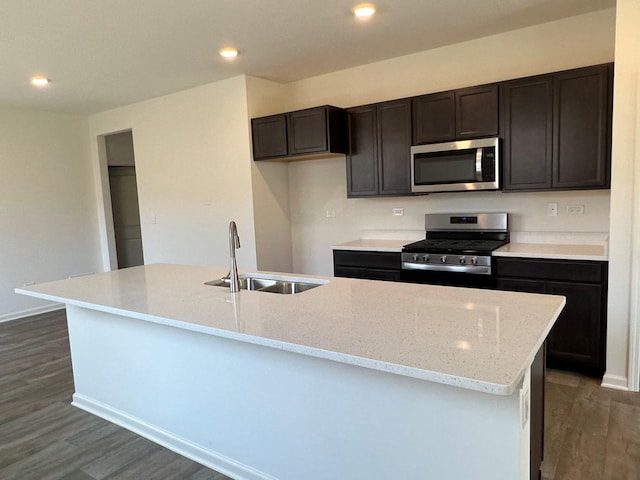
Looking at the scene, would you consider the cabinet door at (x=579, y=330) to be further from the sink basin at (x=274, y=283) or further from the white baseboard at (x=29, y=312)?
the white baseboard at (x=29, y=312)

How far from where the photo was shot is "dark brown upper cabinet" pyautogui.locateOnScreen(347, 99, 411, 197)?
150 inches

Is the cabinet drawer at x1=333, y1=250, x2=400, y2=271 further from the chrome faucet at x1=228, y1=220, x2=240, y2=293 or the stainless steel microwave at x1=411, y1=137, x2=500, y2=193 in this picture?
the chrome faucet at x1=228, y1=220, x2=240, y2=293

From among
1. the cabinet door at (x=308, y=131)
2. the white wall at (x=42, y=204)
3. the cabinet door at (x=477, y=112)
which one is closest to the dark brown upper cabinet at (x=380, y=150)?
the cabinet door at (x=308, y=131)

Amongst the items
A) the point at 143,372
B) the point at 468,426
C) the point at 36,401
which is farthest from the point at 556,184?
the point at 36,401

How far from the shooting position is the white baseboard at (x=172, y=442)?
2098 millimetres

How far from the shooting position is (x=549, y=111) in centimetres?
316

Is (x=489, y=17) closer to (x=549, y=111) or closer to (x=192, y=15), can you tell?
(x=549, y=111)

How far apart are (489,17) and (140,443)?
3.55m

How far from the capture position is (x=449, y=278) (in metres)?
3.42

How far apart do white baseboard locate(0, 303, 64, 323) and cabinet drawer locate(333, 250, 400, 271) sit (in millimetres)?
3864

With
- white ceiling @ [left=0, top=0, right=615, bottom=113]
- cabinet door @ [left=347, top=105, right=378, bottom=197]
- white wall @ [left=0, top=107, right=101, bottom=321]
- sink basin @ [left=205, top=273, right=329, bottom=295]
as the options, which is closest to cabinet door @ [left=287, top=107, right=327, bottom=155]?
cabinet door @ [left=347, top=105, right=378, bottom=197]

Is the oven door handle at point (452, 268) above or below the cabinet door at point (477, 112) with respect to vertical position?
below

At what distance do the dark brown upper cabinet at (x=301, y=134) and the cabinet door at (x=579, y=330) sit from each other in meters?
2.15

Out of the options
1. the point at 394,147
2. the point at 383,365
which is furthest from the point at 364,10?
the point at 383,365
